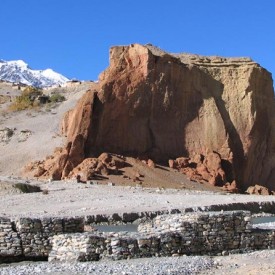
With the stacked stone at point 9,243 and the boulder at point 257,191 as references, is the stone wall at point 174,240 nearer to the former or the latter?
the stacked stone at point 9,243

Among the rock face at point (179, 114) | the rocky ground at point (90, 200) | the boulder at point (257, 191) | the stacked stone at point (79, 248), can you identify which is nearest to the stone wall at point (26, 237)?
the stacked stone at point (79, 248)

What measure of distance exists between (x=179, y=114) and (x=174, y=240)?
33379 millimetres

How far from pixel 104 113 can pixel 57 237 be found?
3045 centimetres

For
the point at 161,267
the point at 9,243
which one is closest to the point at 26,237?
the point at 9,243

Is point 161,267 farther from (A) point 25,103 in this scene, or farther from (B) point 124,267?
(A) point 25,103

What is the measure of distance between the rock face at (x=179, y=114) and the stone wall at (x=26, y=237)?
2456 cm

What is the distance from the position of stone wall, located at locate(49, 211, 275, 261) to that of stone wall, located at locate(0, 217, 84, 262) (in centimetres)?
105

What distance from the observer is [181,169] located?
1823 inches

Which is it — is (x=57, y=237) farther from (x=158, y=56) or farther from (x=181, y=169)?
(x=158, y=56)

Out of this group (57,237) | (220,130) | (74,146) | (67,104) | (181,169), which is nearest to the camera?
(57,237)

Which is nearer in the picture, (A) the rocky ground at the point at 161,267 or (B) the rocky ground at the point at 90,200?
(A) the rocky ground at the point at 161,267

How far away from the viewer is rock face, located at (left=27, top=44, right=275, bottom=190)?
46.1 meters

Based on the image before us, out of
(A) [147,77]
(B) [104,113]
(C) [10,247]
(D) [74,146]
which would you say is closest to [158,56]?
(A) [147,77]

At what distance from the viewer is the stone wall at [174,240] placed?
1565 cm
